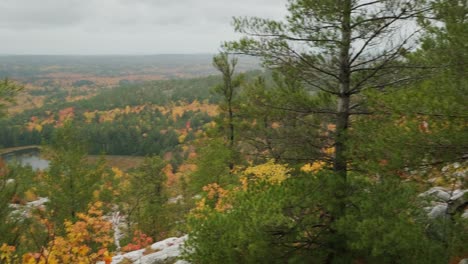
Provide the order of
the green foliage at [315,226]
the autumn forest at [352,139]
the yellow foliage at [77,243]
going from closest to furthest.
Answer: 1. the autumn forest at [352,139]
2. the green foliage at [315,226]
3. the yellow foliage at [77,243]

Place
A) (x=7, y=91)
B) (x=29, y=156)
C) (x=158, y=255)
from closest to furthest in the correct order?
(x=7, y=91) < (x=158, y=255) < (x=29, y=156)

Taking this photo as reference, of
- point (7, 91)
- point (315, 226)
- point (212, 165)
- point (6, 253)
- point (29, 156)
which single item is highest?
point (7, 91)

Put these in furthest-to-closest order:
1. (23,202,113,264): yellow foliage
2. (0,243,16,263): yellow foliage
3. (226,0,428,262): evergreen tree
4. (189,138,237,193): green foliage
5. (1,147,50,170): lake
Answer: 1. (1,147,50,170): lake
2. (189,138,237,193): green foliage
3. (23,202,113,264): yellow foliage
4. (226,0,428,262): evergreen tree
5. (0,243,16,263): yellow foliage

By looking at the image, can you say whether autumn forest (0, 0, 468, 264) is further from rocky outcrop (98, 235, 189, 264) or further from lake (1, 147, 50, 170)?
lake (1, 147, 50, 170)

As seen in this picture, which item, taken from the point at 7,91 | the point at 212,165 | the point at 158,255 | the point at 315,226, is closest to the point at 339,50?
the point at 315,226

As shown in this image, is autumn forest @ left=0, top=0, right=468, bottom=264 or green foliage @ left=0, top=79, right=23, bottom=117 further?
green foliage @ left=0, top=79, right=23, bottom=117

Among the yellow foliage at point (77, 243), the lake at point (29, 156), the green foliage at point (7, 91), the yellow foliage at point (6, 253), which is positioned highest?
the green foliage at point (7, 91)

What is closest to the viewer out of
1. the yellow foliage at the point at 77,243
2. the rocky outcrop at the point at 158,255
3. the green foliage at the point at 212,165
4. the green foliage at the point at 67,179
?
the yellow foliage at the point at 77,243

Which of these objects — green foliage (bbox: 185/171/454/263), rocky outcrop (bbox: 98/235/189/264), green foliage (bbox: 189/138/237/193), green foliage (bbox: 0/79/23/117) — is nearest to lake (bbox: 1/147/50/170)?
green foliage (bbox: 189/138/237/193)

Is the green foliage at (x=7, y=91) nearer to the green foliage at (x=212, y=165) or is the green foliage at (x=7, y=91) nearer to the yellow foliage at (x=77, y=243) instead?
the yellow foliage at (x=77, y=243)

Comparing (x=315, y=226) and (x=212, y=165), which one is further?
(x=212, y=165)

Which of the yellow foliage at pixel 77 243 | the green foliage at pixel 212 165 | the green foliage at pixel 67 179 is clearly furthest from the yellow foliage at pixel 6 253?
the green foliage at pixel 212 165

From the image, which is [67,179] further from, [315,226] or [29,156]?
[29,156]

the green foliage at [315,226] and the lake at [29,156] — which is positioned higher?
the green foliage at [315,226]
